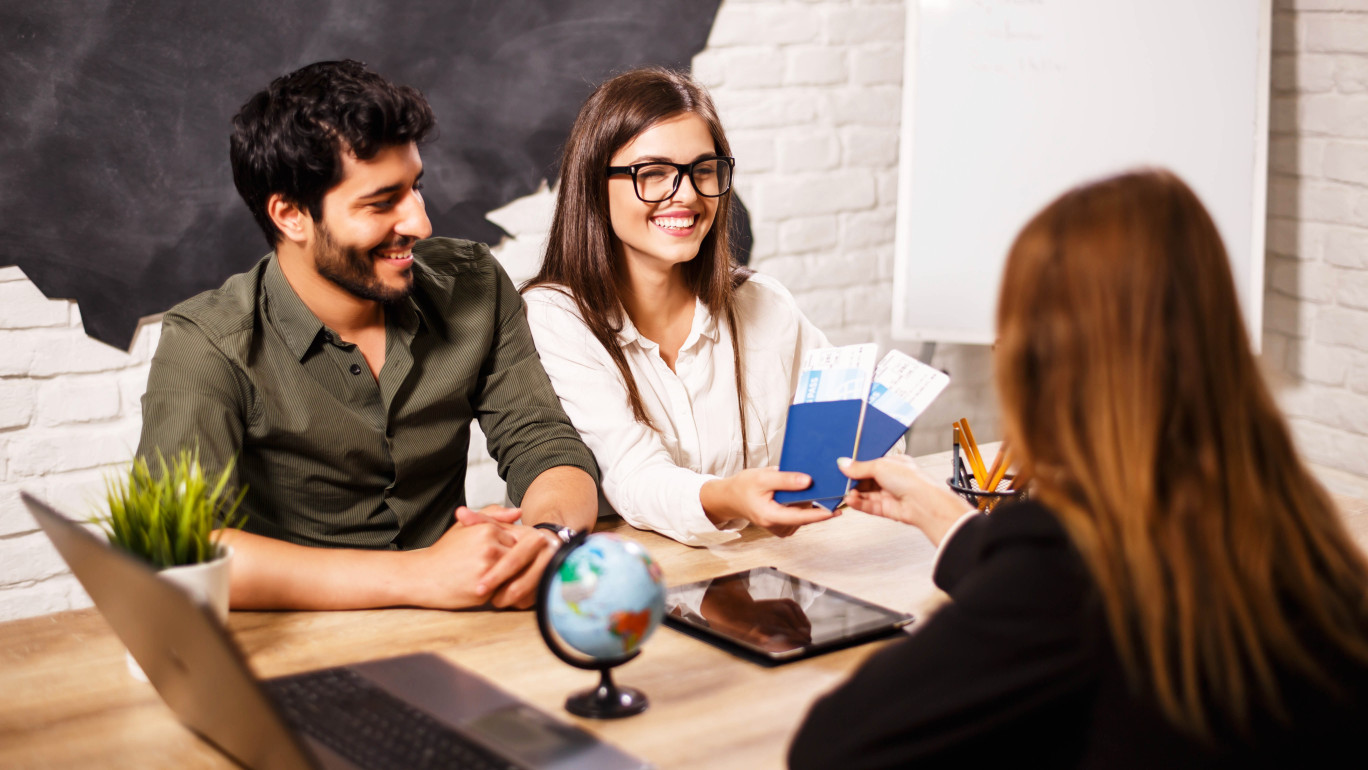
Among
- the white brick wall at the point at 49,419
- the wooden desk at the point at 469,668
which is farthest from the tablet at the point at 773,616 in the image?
the white brick wall at the point at 49,419

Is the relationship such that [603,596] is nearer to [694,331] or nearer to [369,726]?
[369,726]

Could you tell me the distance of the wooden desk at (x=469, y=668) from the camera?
3.23 ft

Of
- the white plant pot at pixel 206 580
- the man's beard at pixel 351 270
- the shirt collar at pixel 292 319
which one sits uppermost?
the man's beard at pixel 351 270

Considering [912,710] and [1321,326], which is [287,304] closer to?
[912,710]

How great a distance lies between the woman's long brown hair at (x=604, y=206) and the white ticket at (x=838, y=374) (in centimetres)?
48

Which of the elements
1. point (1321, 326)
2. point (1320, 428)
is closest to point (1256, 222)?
point (1321, 326)

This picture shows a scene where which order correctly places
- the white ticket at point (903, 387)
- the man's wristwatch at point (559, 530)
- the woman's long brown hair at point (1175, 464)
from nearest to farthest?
the woman's long brown hair at point (1175, 464) → the white ticket at point (903, 387) → the man's wristwatch at point (559, 530)

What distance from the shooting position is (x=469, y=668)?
1.15 meters

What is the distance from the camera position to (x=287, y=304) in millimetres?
1587

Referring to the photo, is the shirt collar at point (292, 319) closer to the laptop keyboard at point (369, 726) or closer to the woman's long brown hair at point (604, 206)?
the woman's long brown hair at point (604, 206)

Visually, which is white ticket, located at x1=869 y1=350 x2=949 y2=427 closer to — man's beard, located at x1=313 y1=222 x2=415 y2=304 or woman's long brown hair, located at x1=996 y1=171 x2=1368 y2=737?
woman's long brown hair, located at x1=996 y1=171 x2=1368 y2=737

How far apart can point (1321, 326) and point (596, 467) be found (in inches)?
86.0

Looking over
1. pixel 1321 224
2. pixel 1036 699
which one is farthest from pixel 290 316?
pixel 1321 224

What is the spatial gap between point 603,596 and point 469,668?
255 millimetres
